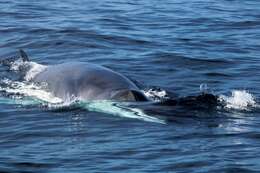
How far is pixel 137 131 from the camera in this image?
14141mm

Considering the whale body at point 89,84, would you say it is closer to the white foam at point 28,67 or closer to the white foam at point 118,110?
the white foam at point 118,110

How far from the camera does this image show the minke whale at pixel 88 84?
15737 millimetres

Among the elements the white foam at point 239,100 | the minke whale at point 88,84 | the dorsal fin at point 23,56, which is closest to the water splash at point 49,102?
the minke whale at point 88,84

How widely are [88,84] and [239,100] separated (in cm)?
302

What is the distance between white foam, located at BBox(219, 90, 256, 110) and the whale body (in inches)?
67.0

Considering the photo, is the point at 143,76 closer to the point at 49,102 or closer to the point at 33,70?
the point at 33,70

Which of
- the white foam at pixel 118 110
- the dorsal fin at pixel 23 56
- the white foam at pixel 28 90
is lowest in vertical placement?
the white foam at pixel 118 110

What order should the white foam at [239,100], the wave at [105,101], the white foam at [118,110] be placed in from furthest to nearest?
the white foam at [239,100] → the wave at [105,101] → the white foam at [118,110]

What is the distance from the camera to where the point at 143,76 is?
19.8 metres

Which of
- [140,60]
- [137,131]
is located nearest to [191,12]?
[140,60]

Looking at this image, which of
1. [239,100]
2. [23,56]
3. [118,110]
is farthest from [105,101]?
[23,56]

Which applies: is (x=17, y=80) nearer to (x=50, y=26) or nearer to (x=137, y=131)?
(x=137, y=131)

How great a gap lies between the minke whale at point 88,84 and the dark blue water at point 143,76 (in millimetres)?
609

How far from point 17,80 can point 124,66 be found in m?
2.94
